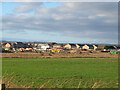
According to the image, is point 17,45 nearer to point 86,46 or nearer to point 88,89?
point 86,46

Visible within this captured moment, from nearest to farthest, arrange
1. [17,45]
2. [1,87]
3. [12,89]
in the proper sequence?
[1,87] → [12,89] → [17,45]

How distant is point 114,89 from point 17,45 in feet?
432

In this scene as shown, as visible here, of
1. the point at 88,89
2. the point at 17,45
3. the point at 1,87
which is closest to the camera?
the point at 1,87

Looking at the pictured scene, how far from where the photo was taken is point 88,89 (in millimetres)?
14531

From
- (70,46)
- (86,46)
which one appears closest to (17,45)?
(70,46)

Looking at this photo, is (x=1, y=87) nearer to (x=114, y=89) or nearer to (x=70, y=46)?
(x=114, y=89)

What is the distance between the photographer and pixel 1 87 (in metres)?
6.16

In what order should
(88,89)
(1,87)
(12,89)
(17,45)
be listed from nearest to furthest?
(1,87) → (12,89) → (88,89) → (17,45)

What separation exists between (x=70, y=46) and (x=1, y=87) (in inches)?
5325

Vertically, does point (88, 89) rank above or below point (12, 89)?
below

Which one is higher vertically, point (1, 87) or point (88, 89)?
point (1, 87)

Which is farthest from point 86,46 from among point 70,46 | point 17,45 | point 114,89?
point 114,89

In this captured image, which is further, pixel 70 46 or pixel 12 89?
pixel 70 46

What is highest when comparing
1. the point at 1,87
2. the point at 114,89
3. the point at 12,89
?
the point at 1,87
